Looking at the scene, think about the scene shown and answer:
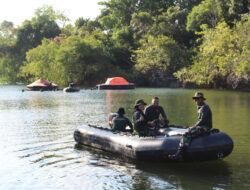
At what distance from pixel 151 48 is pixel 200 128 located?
53.9 meters

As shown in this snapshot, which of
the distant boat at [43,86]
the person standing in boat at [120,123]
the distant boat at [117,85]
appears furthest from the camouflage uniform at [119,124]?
the distant boat at [43,86]

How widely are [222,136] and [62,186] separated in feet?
16.8

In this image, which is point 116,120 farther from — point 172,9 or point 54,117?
point 172,9

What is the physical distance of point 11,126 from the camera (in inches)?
848

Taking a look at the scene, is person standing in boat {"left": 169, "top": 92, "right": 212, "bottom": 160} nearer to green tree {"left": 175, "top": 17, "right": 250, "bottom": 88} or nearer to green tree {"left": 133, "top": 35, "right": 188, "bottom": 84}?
green tree {"left": 175, "top": 17, "right": 250, "bottom": 88}

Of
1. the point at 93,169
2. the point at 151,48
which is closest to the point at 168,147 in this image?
the point at 93,169

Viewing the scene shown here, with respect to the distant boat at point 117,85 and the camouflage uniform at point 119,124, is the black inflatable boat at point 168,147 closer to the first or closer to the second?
the camouflage uniform at point 119,124

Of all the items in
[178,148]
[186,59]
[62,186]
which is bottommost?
[62,186]

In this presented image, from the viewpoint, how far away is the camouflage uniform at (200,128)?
1164cm

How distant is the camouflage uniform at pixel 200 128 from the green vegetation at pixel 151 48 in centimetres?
3592

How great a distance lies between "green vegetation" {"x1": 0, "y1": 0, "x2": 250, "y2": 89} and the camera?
167 feet

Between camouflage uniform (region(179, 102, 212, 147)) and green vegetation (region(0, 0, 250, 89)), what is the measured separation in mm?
35921

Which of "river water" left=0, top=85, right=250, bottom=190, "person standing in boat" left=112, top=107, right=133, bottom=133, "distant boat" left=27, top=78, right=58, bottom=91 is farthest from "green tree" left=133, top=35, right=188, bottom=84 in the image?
"person standing in boat" left=112, top=107, right=133, bottom=133

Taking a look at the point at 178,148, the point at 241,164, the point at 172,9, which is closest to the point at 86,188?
the point at 178,148
